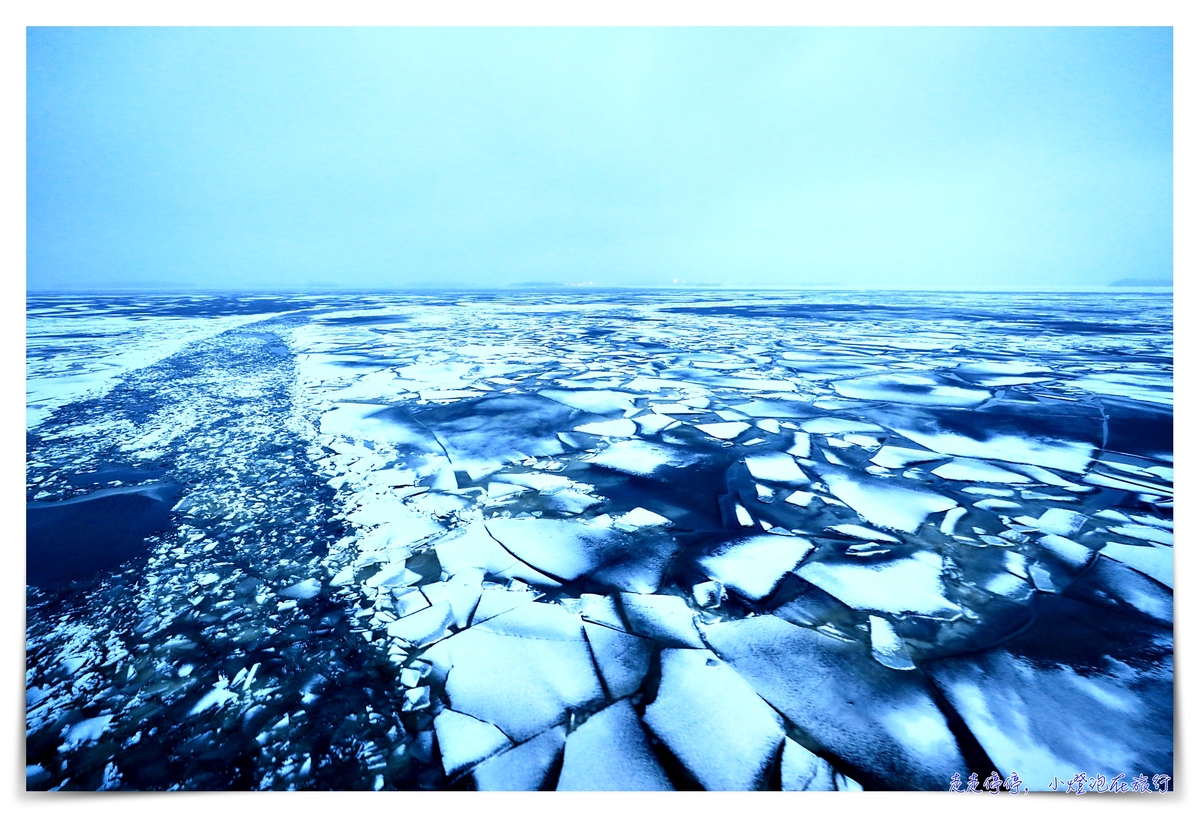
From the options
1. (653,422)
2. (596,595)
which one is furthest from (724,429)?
(596,595)

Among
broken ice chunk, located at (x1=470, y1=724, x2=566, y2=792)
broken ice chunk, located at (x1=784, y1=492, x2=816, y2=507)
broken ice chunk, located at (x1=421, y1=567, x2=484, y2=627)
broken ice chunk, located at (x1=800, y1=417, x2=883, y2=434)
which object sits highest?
broken ice chunk, located at (x1=800, y1=417, x2=883, y2=434)

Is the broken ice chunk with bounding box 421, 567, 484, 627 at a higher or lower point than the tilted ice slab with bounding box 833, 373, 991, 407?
lower

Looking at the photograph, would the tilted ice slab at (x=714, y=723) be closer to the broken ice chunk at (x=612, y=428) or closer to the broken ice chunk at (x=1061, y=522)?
the broken ice chunk at (x=1061, y=522)

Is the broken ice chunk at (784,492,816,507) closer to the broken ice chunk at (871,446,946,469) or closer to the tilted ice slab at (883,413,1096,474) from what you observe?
the broken ice chunk at (871,446,946,469)

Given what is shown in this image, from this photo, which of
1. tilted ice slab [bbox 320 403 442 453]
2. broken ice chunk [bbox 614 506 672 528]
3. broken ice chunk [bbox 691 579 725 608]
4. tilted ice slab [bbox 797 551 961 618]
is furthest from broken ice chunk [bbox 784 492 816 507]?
tilted ice slab [bbox 320 403 442 453]

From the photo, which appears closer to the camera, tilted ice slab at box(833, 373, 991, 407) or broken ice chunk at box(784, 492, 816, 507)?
broken ice chunk at box(784, 492, 816, 507)

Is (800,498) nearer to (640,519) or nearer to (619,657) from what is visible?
(640,519)
